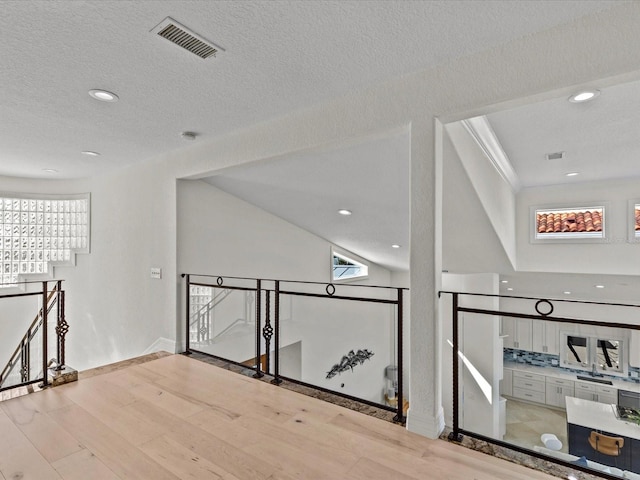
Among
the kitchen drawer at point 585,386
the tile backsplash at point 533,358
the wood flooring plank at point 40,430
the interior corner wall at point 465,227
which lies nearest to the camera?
the wood flooring plank at point 40,430

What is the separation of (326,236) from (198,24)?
454 centimetres

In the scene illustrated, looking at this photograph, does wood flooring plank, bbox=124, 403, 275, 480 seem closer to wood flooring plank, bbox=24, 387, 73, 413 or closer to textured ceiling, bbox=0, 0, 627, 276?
wood flooring plank, bbox=24, 387, 73, 413

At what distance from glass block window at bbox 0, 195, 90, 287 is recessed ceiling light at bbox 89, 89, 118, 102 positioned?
3331 millimetres

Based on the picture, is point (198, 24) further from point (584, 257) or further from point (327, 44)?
point (584, 257)

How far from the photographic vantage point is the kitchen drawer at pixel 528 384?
7.73 m

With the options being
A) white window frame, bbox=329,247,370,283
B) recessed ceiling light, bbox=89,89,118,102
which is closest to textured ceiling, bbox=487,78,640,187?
recessed ceiling light, bbox=89,89,118,102

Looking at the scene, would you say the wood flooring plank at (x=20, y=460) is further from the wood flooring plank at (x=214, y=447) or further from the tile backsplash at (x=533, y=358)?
the tile backsplash at (x=533, y=358)

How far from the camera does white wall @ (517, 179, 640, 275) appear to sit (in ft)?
15.1

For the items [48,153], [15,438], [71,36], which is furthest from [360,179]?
→ [48,153]

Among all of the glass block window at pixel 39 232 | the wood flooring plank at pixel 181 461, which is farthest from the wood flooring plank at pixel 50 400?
the glass block window at pixel 39 232

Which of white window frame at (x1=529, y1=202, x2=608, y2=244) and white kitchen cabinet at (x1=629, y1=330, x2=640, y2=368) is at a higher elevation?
white window frame at (x1=529, y1=202, x2=608, y2=244)

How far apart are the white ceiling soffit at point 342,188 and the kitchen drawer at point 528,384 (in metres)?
5.01

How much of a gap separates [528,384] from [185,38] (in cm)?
926

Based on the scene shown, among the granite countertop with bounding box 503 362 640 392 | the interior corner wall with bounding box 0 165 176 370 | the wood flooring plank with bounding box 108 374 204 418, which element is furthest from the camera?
the granite countertop with bounding box 503 362 640 392
